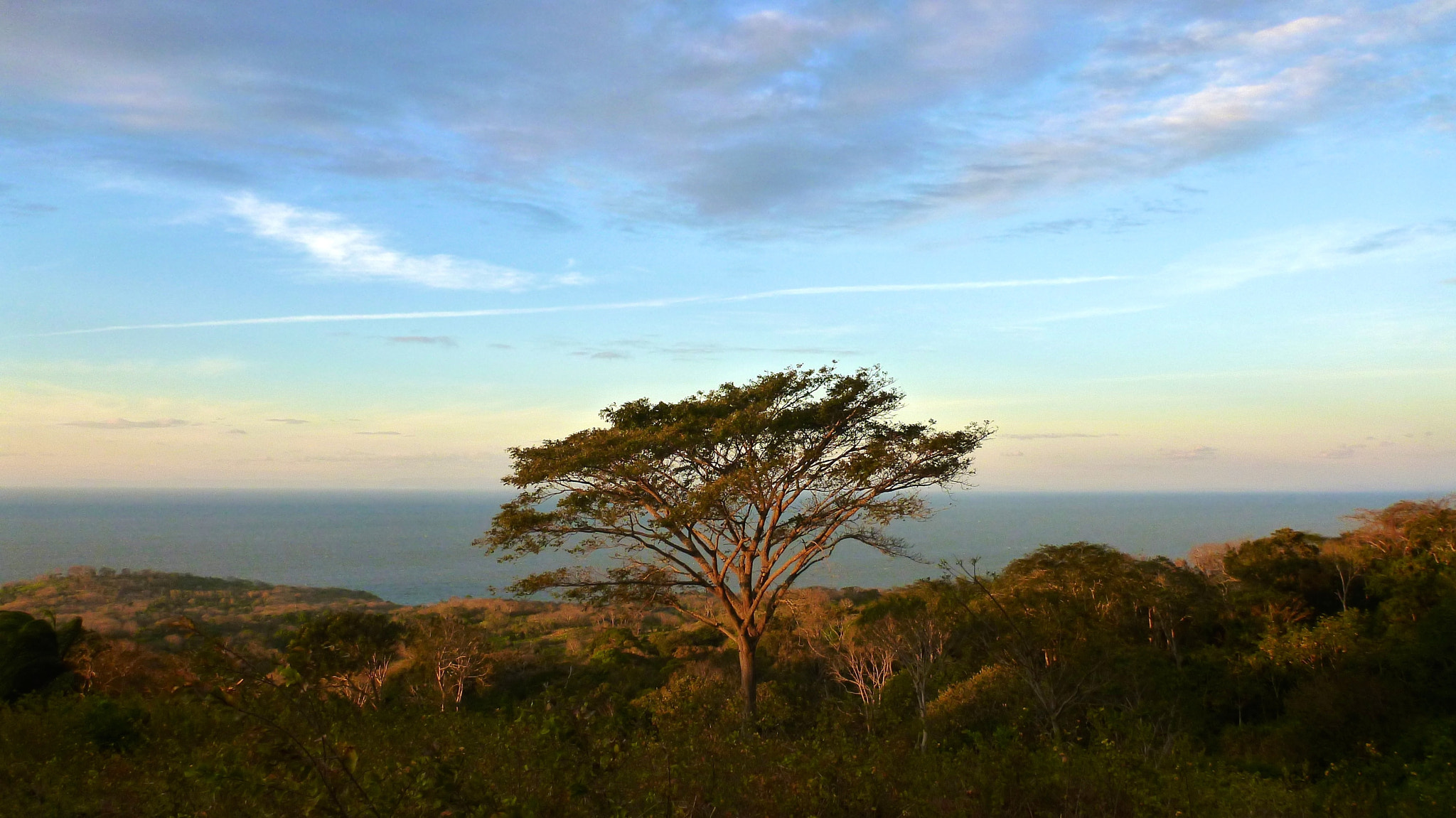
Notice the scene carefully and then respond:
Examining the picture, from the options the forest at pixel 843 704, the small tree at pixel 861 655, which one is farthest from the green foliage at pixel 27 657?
the small tree at pixel 861 655

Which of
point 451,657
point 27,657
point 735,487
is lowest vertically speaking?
point 451,657

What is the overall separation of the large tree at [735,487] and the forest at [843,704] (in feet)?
7.35

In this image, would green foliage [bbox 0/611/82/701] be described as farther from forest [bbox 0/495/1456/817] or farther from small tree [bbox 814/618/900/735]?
small tree [bbox 814/618/900/735]

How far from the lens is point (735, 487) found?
20438 millimetres

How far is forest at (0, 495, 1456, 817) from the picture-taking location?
532 centimetres

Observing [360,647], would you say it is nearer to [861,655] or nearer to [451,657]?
[451,657]

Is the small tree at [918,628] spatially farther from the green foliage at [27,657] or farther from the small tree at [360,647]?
the green foliage at [27,657]

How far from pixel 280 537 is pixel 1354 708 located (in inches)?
8270

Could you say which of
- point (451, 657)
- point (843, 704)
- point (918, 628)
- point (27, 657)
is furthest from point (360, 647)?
point (918, 628)

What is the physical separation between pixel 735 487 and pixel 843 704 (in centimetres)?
742

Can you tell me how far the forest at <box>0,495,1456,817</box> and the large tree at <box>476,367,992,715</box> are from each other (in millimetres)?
2242

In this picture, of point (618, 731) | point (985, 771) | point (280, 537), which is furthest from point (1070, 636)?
point (280, 537)

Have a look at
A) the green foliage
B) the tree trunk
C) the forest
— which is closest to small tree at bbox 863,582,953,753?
the forest

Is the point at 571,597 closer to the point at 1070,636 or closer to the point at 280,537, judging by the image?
the point at 1070,636
